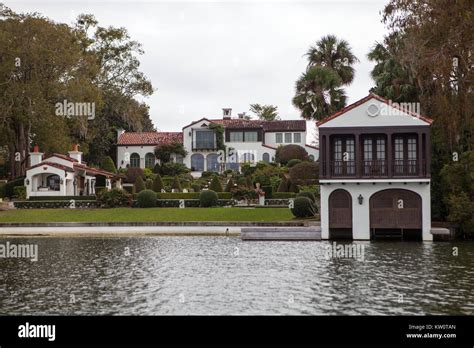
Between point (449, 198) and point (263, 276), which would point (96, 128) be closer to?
point (449, 198)

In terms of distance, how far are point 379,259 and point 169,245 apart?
11.7m

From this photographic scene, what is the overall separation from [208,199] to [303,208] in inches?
389

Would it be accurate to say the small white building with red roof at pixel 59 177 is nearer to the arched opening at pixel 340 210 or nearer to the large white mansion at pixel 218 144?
the large white mansion at pixel 218 144

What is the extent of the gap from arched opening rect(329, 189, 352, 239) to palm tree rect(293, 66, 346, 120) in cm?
1976

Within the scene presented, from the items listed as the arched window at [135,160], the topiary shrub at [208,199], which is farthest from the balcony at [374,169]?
the arched window at [135,160]

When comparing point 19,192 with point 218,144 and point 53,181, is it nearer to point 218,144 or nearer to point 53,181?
point 53,181

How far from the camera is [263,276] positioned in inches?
892

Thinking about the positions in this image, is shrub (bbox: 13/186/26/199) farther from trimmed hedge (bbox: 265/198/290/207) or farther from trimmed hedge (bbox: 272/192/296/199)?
trimmed hedge (bbox: 272/192/296/199)

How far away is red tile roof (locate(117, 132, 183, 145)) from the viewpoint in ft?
273

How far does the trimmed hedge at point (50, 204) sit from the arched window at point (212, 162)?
3104cm

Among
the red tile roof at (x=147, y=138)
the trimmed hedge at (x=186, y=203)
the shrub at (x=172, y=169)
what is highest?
the red tile roof at (x=147, y=138)

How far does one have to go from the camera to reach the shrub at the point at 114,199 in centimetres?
5097

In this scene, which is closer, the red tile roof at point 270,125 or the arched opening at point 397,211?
the arched opening at point 397,211

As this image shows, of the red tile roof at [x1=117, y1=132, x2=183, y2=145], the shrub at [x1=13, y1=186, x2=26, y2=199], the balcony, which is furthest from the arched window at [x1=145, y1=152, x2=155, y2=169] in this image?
the balcony
